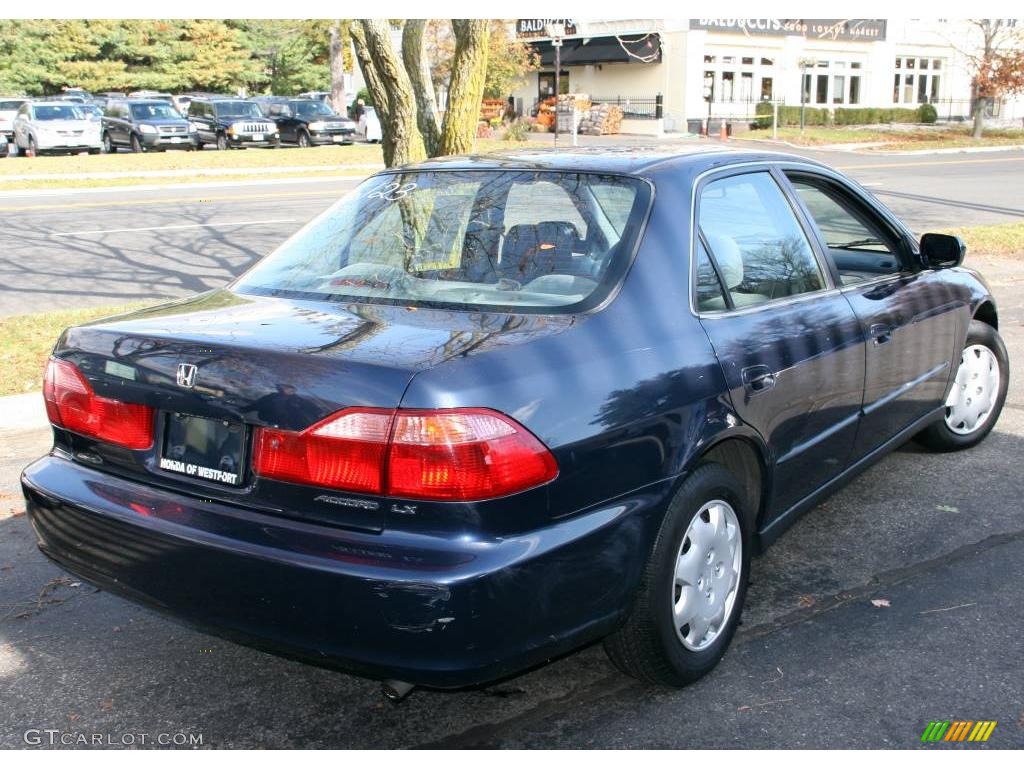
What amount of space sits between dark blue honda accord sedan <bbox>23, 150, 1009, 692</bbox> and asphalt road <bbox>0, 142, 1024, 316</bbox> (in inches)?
277

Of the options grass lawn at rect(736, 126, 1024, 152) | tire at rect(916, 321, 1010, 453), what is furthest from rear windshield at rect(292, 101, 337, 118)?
tire at rect(916, 321, 1010, 453)

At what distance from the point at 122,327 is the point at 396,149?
5.74 metres

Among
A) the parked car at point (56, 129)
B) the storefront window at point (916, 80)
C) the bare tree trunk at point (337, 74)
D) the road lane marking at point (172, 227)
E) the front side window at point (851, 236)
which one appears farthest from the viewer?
the storefront window at point (916, 80)

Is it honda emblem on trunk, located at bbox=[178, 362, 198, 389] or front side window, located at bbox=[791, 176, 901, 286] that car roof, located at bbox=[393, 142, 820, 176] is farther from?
honda emblem on trunk, located at bbox=[178, 362, 198, 389]

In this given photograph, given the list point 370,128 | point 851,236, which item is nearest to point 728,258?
point 851,236

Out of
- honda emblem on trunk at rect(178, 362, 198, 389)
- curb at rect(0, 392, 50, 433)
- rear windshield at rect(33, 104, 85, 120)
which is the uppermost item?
rear windshield at rect(33, 104, 85, 120)

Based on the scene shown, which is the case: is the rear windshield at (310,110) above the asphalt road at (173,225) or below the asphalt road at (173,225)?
above

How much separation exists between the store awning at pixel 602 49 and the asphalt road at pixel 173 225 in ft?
82.1

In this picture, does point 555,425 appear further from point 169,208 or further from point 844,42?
point 844,42

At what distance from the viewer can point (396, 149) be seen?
28.6 ft

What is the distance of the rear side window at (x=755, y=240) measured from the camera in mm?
3701

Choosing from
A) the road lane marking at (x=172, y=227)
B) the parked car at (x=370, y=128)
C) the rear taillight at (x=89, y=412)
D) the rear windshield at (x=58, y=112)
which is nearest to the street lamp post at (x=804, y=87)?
the parked car at (x=370, y=128)

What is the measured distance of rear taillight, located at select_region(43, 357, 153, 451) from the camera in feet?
10.1

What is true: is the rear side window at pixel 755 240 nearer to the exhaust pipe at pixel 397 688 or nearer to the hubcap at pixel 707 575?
the hubcap at pixel 707 575
